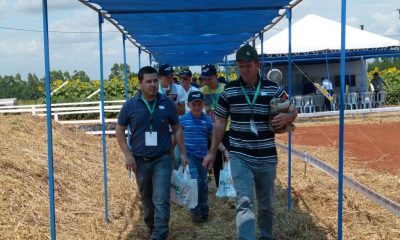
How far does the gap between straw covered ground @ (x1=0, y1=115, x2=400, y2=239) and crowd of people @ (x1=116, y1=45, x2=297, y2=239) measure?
1.99 feet

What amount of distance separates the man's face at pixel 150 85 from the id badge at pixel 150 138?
41 centimetres

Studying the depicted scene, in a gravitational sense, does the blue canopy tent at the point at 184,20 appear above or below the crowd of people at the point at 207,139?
above

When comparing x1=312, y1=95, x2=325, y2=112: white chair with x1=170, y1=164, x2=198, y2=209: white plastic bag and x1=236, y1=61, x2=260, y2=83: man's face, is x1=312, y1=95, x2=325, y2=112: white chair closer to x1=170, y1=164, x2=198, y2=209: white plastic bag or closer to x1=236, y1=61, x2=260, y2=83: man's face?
x1=170, y1=164, x2=198, y2=209: white plastic bag

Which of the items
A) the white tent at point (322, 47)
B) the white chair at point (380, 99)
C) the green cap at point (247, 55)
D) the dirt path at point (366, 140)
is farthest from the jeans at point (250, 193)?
the white chair at point (380, 99)

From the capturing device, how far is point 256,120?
15.5ft

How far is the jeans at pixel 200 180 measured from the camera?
22.3ft

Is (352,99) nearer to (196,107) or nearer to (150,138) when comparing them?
(196,107)

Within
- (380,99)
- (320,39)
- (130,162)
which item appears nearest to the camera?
(130,162)

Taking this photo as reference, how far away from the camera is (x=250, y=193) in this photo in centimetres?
472

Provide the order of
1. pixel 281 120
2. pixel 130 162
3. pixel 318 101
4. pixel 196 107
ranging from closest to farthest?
pixel 281 120 < pixel 130 162 < pixel 196 107 < pixel 318 101

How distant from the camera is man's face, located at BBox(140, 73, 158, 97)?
219 inches

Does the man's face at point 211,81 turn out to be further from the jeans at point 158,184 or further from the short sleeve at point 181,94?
the jeans at point 158,184

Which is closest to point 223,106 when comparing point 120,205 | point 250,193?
point 250,193

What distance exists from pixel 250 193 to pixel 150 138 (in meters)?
1.34
